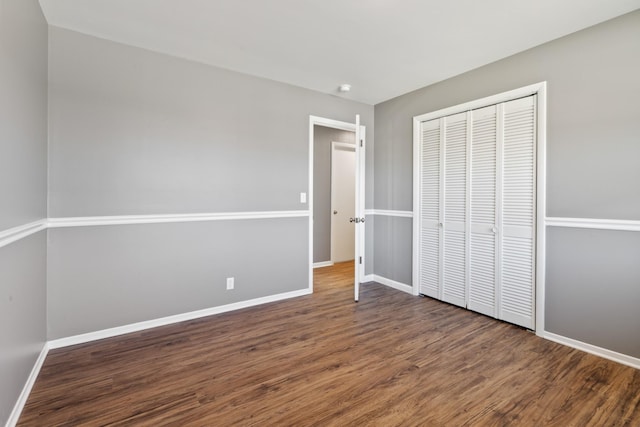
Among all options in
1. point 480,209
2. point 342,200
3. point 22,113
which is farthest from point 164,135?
point 342,200

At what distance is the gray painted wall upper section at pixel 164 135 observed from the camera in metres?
2.42

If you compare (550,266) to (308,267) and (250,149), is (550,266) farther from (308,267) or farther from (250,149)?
(250,149)

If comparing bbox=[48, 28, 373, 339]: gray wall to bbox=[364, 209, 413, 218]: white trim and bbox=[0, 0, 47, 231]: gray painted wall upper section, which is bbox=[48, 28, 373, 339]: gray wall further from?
bbox=[364, 209, 413, 218]: white trim

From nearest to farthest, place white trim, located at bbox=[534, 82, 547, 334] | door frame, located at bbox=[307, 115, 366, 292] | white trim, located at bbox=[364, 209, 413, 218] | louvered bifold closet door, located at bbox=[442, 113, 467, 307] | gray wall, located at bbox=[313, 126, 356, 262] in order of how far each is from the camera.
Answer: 1. white trim, located at bbox=[534, 82, 547, 334]
2. louvered bifold closet door, located at bbox=[442, 113, 467, 307]
3. door frame, located at bbox=[307, 115, 366, 292]
4. white trim, located at bbox=[364, 209, 413, 218]
5. gray wall, located at bbox=[313, 126, 356, 262]

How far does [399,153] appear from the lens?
13.0ft

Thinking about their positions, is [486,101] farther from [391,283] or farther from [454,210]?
[391,283]

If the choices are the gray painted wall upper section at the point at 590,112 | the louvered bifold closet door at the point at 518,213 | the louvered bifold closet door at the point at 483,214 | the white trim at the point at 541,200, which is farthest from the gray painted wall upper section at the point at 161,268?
the gray painted wall upper section at the point at 590,112

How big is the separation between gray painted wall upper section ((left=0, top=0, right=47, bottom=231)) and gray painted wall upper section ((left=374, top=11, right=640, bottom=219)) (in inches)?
139

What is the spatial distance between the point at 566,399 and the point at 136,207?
3.39 m

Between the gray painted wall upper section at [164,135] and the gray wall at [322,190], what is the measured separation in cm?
154

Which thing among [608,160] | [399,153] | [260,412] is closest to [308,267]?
[399,153]

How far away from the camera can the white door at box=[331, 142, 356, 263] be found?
548cm

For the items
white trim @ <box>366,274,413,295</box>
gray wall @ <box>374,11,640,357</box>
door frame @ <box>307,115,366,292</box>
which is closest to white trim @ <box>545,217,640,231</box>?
gray wall @ <box>374,11,640,357</box>

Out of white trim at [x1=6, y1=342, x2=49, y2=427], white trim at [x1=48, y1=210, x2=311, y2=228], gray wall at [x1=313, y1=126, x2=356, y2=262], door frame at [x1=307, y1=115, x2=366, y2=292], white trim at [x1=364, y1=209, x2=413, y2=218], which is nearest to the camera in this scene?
white trim at [x1=6, y1=342, x2=49, y2=427]
